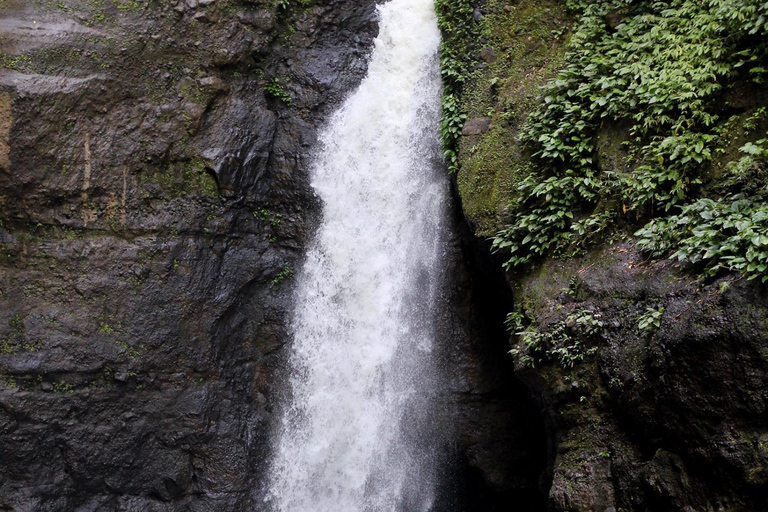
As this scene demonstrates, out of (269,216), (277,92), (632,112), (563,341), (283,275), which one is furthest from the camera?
(277,92)

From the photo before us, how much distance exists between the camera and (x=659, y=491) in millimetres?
5105

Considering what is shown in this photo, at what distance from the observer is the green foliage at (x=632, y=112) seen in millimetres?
6148

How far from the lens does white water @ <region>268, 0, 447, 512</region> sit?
29.9ft

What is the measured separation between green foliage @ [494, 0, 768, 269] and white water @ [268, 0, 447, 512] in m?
2.74

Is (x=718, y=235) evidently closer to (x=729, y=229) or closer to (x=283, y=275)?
(x=729, y=229)

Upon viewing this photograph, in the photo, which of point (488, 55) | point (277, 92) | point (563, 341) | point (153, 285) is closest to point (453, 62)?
point (488, 55)

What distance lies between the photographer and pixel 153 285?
29.7 feet

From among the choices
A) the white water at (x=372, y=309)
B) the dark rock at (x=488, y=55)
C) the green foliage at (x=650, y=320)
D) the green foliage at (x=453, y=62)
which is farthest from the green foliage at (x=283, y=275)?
the green foliage at (x=650, y=320)

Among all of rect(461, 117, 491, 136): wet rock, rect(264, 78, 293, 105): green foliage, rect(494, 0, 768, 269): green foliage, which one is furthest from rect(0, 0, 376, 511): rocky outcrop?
rect(494, 0, 768, 269): green foliage

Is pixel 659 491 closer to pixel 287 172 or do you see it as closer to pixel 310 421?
pixel 310 421

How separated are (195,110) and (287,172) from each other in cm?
202

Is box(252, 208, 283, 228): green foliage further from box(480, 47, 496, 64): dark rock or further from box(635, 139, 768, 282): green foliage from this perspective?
box(635, 139, 768, 282): green foliage

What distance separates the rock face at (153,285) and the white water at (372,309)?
50 cm

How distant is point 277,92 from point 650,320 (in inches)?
320
